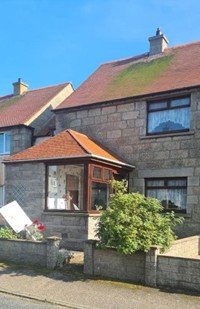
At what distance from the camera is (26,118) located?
62.0 feet

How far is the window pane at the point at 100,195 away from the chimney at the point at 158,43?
863cm

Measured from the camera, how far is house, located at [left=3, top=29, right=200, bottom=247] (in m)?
12.7

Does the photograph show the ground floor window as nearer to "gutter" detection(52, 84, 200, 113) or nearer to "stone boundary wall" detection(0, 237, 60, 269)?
"gutter" detection(52, 84, 200, 113)

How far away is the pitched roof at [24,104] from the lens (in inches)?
761

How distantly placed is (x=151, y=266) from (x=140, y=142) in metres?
7.05

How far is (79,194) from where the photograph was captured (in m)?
14.0

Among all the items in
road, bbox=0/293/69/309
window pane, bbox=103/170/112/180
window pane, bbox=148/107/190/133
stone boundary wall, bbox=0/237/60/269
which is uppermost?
window pane, bbox=148/107/190/133

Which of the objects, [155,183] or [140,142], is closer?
[155,183]

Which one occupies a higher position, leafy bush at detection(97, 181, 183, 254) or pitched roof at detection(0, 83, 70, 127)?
pitched roof at detection(0, 83, 70, 127)

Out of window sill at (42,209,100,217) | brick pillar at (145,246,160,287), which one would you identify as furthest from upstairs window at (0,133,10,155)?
A: brick pillar at (145,246,160,287)

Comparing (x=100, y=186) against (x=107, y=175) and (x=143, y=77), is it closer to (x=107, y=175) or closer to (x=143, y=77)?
(x=107, y=175)

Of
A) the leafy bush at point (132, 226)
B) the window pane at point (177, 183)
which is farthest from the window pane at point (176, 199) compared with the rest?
the leafy bush at point (132, 226)

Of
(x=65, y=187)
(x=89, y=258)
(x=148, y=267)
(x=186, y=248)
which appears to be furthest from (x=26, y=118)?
(x=148, y=267)

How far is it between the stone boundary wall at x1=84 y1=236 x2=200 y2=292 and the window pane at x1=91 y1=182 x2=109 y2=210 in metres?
3.55
